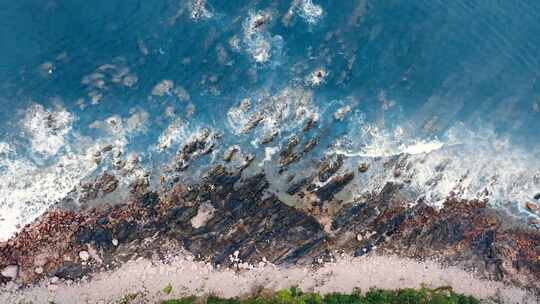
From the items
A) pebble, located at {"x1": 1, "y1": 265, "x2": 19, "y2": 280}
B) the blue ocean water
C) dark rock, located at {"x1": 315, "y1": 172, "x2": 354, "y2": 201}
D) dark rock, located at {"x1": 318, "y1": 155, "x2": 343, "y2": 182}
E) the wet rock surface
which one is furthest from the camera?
dark rock, located at {"x1": 318, "y1": 155, "x2": 343, "y2": 182}

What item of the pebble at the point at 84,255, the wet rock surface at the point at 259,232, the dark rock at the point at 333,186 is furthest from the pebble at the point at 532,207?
the pebble at the point at 84,255

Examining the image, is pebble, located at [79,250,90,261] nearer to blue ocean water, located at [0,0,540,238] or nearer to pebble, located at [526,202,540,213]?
blue ocean water, located at [0,0,540,238]

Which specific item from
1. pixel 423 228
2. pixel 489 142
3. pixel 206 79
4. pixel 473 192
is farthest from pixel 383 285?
pixel 206 79

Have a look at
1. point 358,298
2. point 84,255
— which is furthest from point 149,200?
point 358,298

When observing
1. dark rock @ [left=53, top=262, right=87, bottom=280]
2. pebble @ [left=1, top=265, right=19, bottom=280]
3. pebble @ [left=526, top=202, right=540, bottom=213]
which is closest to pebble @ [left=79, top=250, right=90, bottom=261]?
dark rock @ [left=53, top=262, right=87, bottom=280]

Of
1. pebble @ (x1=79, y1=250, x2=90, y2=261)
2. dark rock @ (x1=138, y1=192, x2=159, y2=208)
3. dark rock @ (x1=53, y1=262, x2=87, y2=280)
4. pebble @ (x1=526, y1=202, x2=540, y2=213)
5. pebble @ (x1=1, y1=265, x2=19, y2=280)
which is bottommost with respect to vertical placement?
pebble @ (x1=1, y1=265, x2=19, y2=280)

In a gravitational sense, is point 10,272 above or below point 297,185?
below

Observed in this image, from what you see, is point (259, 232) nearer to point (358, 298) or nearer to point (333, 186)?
point (333, 186)
